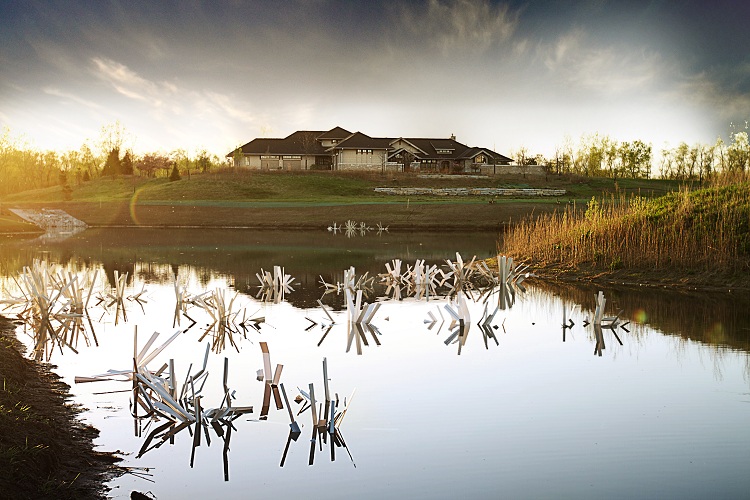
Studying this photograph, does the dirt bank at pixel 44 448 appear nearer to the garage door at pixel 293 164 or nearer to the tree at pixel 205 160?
the garage door at pixel 293 164

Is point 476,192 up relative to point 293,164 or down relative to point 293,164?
down

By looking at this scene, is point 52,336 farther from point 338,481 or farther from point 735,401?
point 735,401

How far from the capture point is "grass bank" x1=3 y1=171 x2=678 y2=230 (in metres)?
65.0

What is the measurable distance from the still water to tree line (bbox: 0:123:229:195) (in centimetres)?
8849

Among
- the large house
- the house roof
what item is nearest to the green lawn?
the large house

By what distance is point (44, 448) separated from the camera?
23.5 feet

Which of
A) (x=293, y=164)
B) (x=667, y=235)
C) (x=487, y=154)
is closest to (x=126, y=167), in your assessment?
(x=293, y=164)

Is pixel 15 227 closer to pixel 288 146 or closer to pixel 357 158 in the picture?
pixel 357 158

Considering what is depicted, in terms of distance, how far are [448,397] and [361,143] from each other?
10351 centimetres

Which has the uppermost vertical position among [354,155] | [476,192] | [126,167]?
[354,155]

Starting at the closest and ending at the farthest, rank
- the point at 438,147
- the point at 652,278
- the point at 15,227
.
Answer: the point at 652,278 < the point at 15,227 < the point at 438,147

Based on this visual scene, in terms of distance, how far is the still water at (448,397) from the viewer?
24.7ft

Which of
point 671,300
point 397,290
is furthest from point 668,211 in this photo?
point 397,290

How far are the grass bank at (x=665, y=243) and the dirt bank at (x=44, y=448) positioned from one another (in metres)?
18.8
